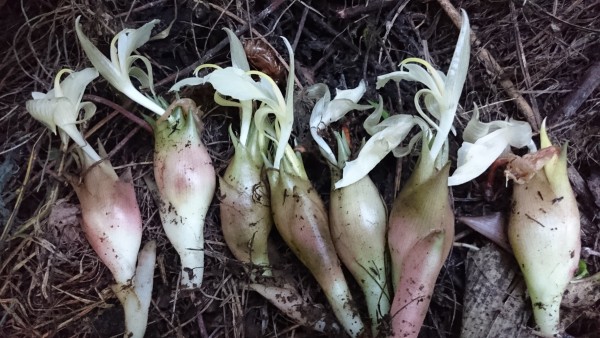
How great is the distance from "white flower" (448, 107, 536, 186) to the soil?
9 centimetres

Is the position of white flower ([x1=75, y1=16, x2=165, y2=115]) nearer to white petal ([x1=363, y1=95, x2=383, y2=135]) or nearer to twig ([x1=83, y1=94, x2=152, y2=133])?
twig ([x1=83, y1=94, x2=152, y2=133])

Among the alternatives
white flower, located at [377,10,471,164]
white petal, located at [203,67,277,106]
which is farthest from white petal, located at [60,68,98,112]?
white flower, located at [377,10,471,164]

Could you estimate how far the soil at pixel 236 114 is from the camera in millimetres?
1227

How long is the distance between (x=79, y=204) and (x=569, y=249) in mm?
1027

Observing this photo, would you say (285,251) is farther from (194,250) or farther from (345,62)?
(345,62)

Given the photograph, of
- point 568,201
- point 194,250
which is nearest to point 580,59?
point 568,201

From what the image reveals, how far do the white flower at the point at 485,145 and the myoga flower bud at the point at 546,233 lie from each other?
4 cm

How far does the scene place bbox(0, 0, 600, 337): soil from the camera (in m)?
1.23

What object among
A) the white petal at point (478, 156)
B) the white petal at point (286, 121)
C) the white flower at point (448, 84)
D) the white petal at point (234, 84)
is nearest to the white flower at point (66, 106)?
the white petal at point (234, 84)

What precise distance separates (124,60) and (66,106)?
0.15m

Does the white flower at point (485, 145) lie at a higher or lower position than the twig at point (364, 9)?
lower

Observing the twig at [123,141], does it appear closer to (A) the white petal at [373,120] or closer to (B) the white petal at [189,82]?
(B) the white petal at [189,82]

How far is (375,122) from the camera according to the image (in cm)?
123

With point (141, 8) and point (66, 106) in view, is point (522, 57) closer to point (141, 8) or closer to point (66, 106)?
point (141, 8)
